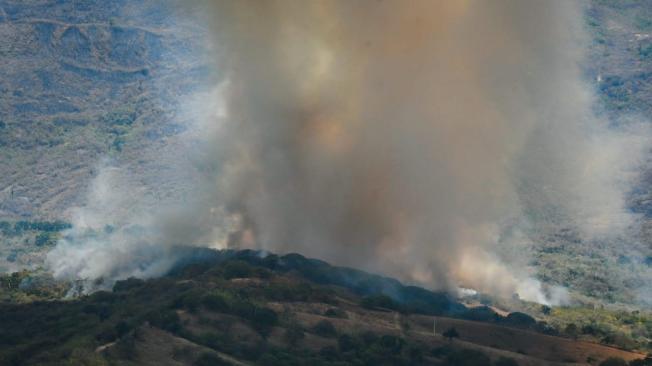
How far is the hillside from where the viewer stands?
269ft

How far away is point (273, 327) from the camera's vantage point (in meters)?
88.4

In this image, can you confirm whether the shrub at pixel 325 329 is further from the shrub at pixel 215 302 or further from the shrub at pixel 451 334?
the shrub at pixel 451 334

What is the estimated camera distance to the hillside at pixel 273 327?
269 feet

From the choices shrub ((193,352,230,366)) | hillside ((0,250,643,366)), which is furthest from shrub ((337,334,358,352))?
shrub ((193,352,230,366))

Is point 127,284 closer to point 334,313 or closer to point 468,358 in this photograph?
point 334,313

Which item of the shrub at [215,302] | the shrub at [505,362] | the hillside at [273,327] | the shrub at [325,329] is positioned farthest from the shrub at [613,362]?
the shrub at [215,302]

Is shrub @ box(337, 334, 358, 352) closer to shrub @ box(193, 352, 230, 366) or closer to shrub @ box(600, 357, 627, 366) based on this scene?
shrub @ box(193, 352, 230, 366)

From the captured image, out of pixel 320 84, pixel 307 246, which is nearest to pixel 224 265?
pixel 307 246

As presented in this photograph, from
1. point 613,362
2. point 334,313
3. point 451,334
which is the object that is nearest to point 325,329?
point 334,313

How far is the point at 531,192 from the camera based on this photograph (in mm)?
189375

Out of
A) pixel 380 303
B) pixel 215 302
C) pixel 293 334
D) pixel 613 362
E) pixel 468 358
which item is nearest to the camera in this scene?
pixel 613 362

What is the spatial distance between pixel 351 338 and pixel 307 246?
3176 cm

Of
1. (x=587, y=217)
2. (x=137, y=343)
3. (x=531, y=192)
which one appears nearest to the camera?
(x=137, y=343)

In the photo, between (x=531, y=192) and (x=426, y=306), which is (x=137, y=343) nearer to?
(x=426, y=306)
